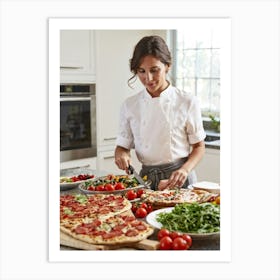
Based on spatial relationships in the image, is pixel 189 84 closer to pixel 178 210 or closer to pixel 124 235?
pixel 178 210

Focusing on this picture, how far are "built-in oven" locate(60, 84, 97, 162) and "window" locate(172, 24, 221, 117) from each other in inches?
14.8

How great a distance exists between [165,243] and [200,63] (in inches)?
29.5

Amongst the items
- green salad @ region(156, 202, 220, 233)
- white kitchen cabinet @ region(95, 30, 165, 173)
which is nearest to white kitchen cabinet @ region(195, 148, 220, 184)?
green salad @ region(156, 202, 220, 233)

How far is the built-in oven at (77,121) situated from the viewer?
6.13 feet

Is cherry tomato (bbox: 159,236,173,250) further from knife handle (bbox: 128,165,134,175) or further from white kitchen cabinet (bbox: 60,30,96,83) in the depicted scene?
white kitchen cabinet (bbox: 60,30,96,83)

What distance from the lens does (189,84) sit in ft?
6.55

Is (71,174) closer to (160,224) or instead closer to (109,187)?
(109,187)

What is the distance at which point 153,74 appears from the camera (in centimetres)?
189

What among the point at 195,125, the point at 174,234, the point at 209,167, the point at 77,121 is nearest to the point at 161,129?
the point at 195,125
